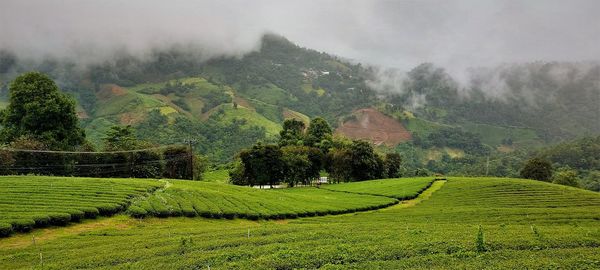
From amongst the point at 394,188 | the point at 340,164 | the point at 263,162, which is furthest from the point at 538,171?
the point at 263,162

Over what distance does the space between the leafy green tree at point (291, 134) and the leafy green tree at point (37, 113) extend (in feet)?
269

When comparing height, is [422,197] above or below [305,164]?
below

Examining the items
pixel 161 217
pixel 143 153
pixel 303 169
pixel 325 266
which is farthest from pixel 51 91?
pixel 325 266

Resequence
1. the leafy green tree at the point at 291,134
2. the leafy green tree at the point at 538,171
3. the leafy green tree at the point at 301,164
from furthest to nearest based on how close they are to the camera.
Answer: the leafy green tree at the point at 291,134, the leafy green tree at the point at 538,171, the leafy green tree at the point at 301,164

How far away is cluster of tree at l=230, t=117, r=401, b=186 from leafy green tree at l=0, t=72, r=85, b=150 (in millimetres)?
44318

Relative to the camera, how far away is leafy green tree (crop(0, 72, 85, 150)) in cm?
7125

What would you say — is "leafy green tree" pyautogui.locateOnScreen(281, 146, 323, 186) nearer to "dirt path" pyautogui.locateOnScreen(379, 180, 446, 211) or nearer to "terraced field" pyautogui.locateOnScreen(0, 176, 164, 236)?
"dirt path" pyautogui.locateOnScreen(379, 180, 446, 211)

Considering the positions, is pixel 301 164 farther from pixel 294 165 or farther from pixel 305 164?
pixel 294 165

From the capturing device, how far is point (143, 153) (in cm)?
9144

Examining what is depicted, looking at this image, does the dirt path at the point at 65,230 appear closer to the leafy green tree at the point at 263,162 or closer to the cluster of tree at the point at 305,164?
the leafy green tree at the point at 263,162

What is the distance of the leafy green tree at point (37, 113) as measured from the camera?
71250 millimetres

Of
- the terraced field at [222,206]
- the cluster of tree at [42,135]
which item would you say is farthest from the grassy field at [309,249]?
the cluster of tree at [42,135]

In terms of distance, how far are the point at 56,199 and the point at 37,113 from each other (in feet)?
117

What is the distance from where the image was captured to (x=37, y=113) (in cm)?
7138
